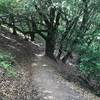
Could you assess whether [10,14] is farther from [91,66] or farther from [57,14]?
[91,66]

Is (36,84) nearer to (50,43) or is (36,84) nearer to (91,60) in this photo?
(91,60)

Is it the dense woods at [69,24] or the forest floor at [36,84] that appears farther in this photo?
the dense woods at [69,24]

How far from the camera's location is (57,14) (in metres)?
16.4

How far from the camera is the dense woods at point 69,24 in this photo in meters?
14.0

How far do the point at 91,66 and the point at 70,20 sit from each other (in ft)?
12.4

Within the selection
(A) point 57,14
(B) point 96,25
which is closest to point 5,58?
(A) point 57,14

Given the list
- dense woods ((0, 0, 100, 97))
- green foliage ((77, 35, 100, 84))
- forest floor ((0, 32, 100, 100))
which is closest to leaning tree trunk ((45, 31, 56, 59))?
dense woods ((0, 0, 100, 97))

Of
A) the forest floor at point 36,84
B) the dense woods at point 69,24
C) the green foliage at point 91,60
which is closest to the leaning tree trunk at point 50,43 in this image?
the dense woods at point 69,24

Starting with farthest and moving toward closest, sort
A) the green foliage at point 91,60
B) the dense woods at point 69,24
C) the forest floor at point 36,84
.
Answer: the dense woods at point 69,24 < the green foliage at point 91,60 < the forest floor at point 36,84

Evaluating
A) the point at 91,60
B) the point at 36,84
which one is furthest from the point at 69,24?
the point at 36,84

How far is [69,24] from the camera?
54.4 feet

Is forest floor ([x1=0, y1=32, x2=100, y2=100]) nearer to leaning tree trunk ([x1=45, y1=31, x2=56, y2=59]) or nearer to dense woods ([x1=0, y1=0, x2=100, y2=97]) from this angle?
leaning tree trunk ([x1=45, y1=31, x2=56, y2=59])

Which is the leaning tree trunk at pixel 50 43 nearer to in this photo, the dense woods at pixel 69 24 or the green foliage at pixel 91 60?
the dense woods at pixel 69 24

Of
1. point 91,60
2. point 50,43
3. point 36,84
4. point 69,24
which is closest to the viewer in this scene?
point 36,84
